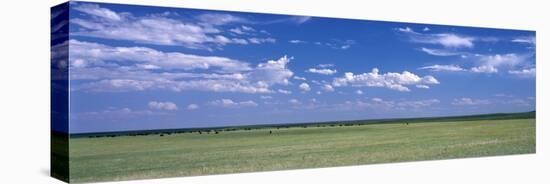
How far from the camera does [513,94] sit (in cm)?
2280

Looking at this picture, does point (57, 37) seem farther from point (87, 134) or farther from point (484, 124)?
point (484, 124)

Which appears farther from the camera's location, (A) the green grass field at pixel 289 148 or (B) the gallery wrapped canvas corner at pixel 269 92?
(A) the green grass field at pixel 289 148

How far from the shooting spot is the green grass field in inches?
666

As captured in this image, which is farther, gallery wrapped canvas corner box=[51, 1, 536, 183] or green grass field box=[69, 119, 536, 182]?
green grass field box=[69, 119, 536, 182]

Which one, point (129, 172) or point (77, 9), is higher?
point (77, 9)

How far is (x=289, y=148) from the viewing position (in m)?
19.3

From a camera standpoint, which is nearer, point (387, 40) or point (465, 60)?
point (387, 40)

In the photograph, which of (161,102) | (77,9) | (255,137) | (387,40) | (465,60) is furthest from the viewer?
(465,60)

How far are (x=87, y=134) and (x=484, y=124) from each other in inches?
463

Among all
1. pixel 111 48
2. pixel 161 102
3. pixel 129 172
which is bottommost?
pixel 129 172

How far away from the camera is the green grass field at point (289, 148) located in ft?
55.5

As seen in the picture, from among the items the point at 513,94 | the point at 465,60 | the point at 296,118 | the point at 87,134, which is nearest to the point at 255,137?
the point at 296,118

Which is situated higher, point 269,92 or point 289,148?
point 269,92

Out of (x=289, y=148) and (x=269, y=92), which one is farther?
(x=289, y=148)
